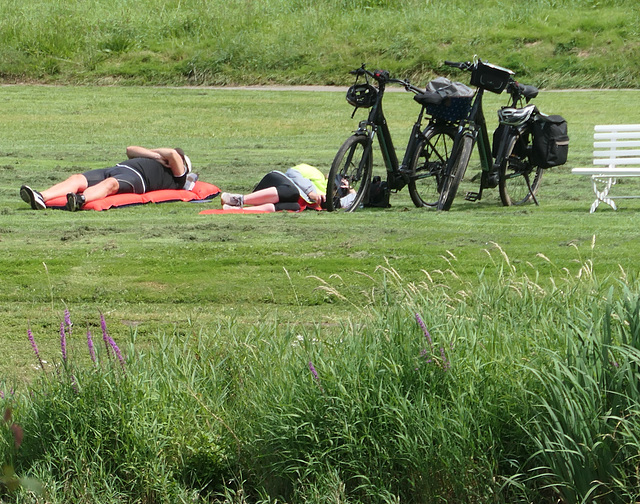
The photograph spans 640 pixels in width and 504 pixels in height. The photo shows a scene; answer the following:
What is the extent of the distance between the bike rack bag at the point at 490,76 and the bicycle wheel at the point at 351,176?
1250 millimetres

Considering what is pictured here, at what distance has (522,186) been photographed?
1007 centimetres

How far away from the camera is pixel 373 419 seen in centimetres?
355

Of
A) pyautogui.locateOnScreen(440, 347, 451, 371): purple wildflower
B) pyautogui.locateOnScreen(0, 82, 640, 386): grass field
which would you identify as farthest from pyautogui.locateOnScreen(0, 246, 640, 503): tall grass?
pyautogui.locateOnScreen(0, 82, 640, 386): grass field

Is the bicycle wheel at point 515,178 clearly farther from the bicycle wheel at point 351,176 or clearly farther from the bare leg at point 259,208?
the bare leg at point 259,208

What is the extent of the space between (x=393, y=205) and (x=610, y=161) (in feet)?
7.96

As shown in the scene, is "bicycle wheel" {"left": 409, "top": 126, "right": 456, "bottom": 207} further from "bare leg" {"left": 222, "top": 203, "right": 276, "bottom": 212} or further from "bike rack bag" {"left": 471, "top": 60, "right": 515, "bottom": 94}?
"bare leg" {"left": 222, "top": 203, "right": 276, "bottom": 212}

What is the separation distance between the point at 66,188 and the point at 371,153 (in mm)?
3163

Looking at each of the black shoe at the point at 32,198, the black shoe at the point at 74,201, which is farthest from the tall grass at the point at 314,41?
the black shoe at the point at 32,198

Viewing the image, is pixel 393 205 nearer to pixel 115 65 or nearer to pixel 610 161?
pixel 610 161

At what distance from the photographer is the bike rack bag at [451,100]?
918 centimetres

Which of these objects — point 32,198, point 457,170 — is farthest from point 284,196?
point 32,198

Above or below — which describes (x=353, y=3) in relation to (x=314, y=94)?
above

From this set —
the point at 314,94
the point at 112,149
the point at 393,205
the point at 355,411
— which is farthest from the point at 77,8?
the point at 355,411

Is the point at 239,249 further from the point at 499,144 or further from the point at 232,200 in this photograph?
the point at 499,144
